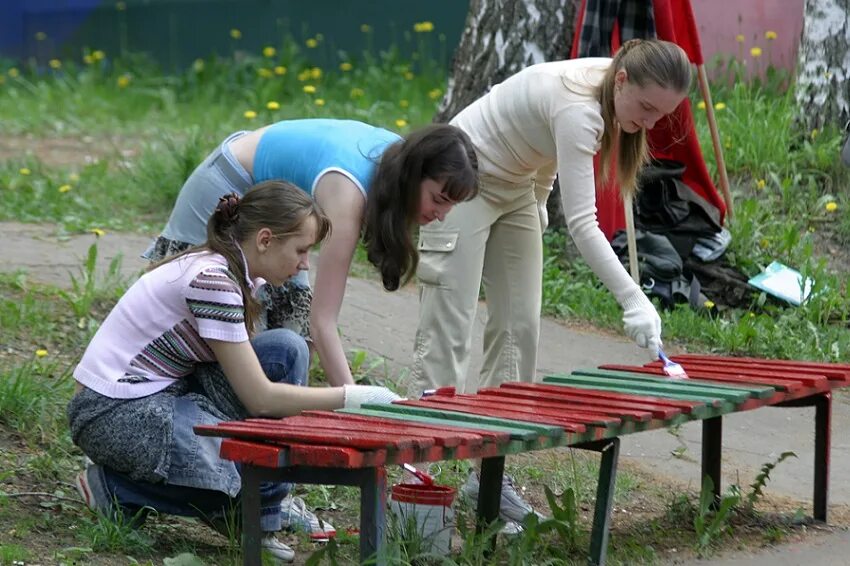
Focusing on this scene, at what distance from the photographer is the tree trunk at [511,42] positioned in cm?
675

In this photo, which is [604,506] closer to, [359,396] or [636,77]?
[359,396]

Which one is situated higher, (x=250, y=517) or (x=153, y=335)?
(x=153, y=335)

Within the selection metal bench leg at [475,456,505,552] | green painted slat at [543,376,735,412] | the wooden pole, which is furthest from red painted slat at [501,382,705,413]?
the wooden pole

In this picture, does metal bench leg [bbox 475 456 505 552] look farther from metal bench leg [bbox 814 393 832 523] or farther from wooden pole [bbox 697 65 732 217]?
wooden pole [bbox 697 65 732 217]

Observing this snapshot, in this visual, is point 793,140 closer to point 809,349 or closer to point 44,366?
point 809,349

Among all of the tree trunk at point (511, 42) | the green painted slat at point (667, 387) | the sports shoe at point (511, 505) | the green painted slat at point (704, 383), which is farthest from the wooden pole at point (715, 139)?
the sports shoe at point (511, 505)

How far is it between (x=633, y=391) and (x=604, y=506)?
1.18ft

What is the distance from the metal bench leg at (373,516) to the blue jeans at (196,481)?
423 millimetres

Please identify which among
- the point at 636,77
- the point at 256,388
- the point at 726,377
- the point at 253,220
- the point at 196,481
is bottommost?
the point at 196,481

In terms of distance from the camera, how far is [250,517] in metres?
2.95

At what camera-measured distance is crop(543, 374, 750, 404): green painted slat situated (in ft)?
11.7

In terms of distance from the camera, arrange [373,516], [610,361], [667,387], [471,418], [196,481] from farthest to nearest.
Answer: [610,361]
[667,387]
[196,481]
[471,418]
[373,516]

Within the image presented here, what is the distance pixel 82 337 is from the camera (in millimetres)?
5016

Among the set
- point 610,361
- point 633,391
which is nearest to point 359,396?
point 633,391
